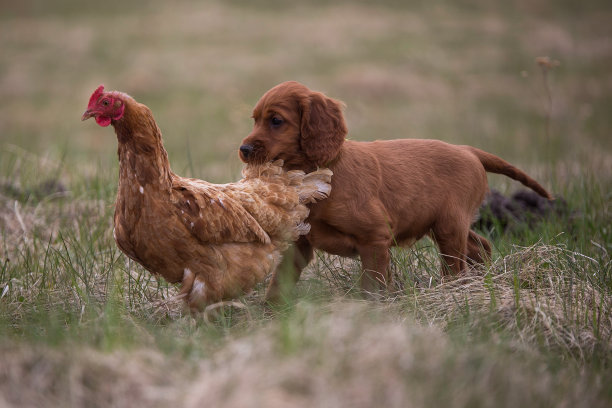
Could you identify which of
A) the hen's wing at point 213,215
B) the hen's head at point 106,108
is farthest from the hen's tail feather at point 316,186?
the hen's head at point 106,108

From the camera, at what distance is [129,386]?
2.48 m

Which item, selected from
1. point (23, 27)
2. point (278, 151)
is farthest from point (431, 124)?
point (23, 27)

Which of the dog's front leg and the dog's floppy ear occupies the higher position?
the dog's floppy ear

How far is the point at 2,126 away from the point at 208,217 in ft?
46.4

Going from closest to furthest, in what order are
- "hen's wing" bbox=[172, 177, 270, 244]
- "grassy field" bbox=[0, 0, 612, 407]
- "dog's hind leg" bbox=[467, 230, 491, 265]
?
1. "grassy field" bbox=[0, 0, 612, 407]
2. "hen's wing" bbox=[172, 177, 270, 244]
3. "dog's hind leg" bbox=[467, 230, 491, 265]

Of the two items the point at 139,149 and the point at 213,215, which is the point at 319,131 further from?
the point at 139,149

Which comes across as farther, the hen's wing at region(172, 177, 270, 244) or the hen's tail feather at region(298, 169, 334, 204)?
the hen's tail feather at region(298, 169, 334, 204)

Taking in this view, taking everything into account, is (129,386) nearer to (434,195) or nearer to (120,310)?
(120,310)

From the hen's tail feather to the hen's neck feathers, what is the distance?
847 millimetres

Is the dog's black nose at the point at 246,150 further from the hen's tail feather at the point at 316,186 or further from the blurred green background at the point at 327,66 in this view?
the blurred green background at the point at 327,66

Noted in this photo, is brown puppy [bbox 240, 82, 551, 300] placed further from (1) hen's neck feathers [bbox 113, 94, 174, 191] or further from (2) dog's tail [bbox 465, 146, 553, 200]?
(1) hen's neck feathers [bbox 113, 94, 174, 191]

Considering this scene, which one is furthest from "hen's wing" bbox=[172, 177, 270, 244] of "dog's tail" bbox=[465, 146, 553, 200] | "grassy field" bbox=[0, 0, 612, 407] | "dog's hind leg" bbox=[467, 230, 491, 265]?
"dog's tail" bbox=[465, 146, 553, 200]

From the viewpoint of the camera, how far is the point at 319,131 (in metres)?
3.93

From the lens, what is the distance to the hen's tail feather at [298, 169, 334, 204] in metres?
3.92
